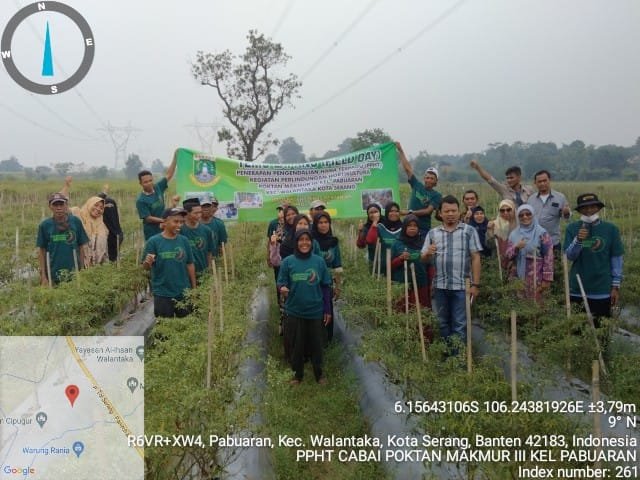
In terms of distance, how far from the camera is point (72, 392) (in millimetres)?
3652

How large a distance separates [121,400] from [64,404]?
2.35 ft

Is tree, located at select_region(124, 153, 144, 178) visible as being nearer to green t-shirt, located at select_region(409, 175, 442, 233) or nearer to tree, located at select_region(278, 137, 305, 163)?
tree, located at select_region(278, 137, 305, 163)

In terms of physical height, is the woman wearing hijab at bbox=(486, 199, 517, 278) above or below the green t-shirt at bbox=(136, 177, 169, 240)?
below

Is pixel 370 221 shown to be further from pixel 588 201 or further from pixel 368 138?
pixel 368 138

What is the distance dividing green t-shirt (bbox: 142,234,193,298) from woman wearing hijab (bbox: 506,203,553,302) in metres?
3.49

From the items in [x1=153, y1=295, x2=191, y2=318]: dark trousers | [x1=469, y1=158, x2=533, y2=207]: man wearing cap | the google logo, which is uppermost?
[x1=469, y1=158, x2=533, y2=207]: man wearing cap

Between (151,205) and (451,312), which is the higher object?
(151,205)

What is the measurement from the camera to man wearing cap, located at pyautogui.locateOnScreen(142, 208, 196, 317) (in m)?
5.12

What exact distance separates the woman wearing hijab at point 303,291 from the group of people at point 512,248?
2.89 feet

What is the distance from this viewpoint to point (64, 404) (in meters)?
3.61

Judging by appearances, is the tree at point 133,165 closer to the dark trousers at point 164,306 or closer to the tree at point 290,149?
the tree at point 290,149

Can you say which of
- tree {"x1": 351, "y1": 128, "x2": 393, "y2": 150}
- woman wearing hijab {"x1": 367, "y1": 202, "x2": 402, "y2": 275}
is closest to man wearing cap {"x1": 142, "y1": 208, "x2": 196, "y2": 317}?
woman wearing hijab {"x1": 367, "y1": 202, "x2": 402, "y2": 275}

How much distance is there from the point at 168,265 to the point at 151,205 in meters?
2.22

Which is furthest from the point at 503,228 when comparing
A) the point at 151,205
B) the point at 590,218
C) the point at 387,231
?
the point at 151,205
